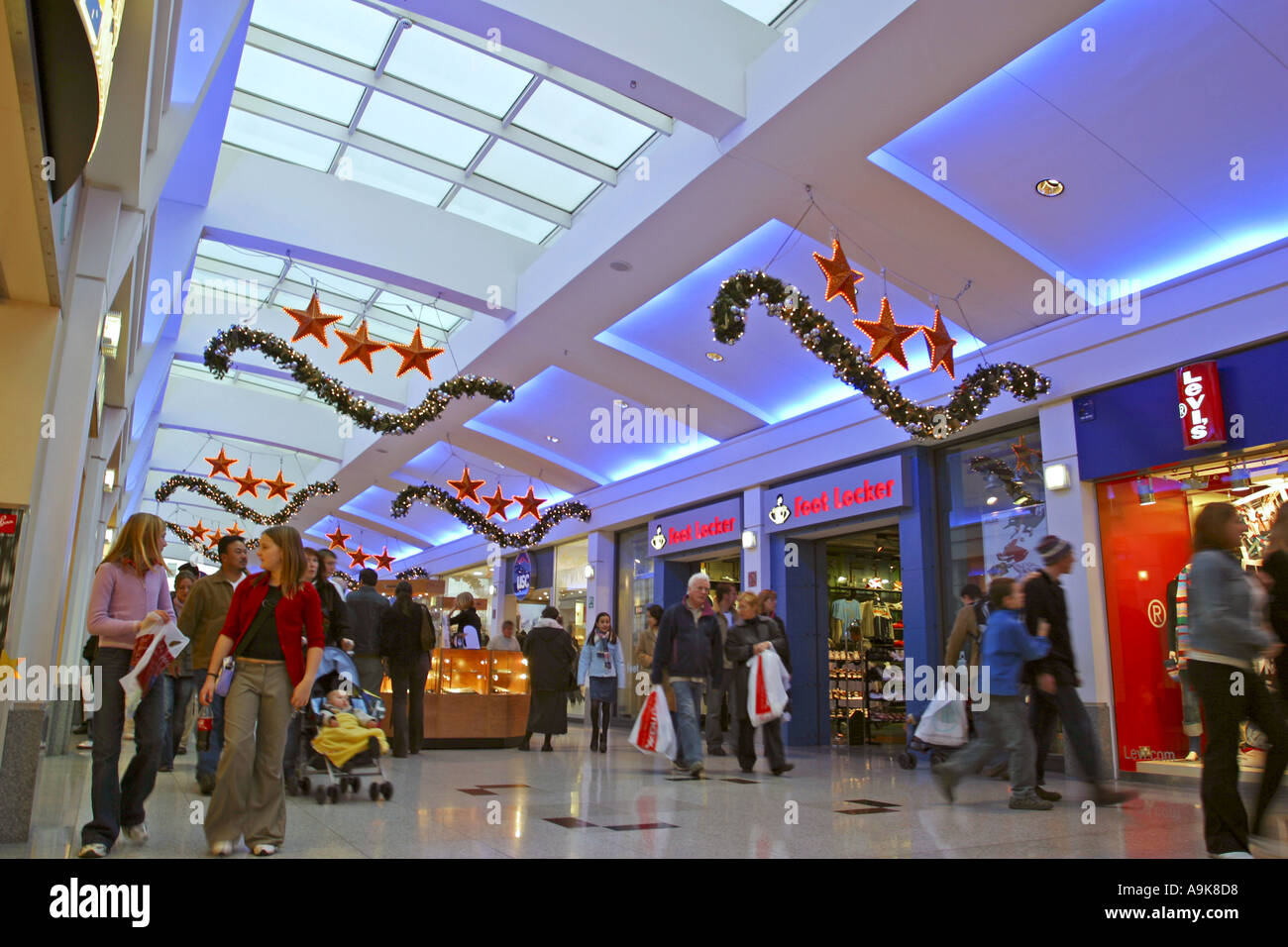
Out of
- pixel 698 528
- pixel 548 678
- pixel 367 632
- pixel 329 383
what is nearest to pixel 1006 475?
pixel 548 678

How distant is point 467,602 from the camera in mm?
12898

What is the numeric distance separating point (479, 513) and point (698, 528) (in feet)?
14.2

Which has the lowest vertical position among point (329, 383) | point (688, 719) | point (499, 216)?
point (688, 719)

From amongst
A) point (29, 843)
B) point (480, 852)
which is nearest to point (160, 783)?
point (29, 843)

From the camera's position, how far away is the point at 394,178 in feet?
39.8

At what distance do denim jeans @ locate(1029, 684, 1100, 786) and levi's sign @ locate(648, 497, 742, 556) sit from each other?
771 centimetres

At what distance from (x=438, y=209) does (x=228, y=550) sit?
328 inches

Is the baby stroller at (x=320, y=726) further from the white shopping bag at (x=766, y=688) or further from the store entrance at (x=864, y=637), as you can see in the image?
the store entrance at (x=864, y=637)

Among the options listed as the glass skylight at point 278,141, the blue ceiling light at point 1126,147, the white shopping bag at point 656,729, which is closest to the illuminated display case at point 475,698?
the white shopping bag at point 656,729

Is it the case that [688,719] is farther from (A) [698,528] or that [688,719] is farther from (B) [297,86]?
(B) [297,86]

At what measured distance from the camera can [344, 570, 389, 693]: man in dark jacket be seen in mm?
8820

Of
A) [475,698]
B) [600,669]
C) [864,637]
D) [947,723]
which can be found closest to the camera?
[947,723]

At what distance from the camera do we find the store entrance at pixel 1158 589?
8055 mm

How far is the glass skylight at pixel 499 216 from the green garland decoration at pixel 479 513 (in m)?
5.30
